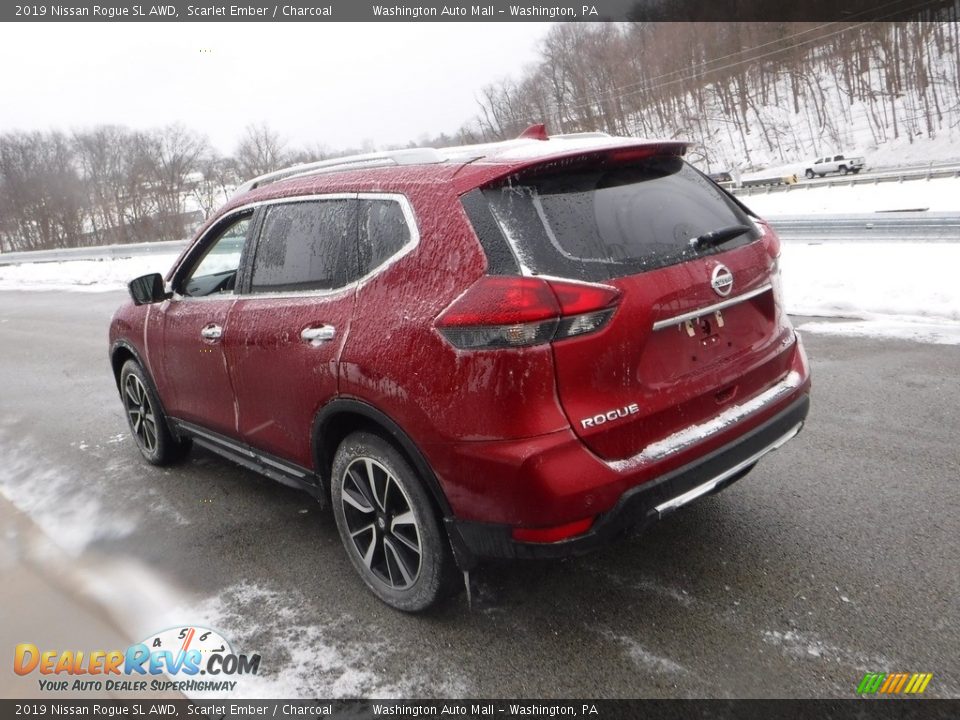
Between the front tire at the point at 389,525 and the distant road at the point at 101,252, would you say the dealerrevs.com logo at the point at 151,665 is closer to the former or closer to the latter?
the front tire at the point at 389,525

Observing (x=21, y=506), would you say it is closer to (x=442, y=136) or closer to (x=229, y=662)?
(x=229, y=662)

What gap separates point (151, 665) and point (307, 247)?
1.89 metres

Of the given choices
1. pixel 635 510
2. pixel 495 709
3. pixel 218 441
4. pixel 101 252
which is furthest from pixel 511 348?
pixel 101 252

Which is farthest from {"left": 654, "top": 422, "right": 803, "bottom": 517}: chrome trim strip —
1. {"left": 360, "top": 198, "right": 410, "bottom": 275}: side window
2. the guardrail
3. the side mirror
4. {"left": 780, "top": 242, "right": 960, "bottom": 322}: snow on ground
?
the guardrail

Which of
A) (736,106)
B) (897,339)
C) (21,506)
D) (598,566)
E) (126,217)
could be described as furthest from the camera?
(736,106)

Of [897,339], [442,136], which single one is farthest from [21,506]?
[442,136]

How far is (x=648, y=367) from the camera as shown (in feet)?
7.78

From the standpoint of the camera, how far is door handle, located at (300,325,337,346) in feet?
9.21

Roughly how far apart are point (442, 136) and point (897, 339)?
6712 cm

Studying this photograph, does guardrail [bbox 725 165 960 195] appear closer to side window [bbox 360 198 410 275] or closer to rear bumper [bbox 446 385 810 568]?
rear bumper [bbox 446 385 810 568]

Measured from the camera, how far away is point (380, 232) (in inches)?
108

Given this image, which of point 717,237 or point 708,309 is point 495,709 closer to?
point 708,309

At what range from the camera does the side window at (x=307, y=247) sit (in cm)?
290

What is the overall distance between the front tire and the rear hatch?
0.77m
